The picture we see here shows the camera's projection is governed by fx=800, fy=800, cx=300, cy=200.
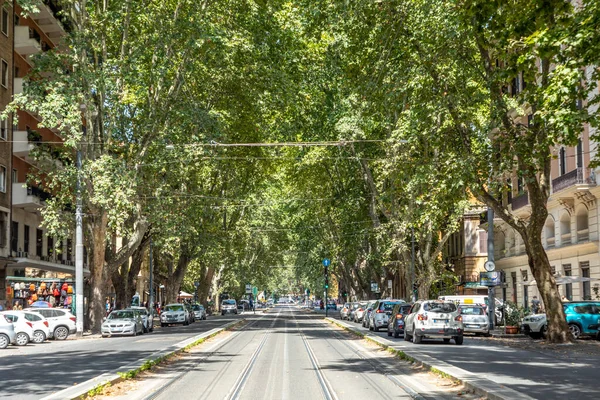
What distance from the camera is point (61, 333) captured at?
38.4m

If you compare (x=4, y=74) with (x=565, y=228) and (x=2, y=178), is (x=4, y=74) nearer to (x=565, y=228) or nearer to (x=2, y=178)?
(x=2, y=178)

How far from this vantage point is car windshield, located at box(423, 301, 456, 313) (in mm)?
29484

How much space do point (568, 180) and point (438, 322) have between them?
15.2 metres

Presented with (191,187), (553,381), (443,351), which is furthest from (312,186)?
(553,381)

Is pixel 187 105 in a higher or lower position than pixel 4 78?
lower

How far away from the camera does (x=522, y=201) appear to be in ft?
163

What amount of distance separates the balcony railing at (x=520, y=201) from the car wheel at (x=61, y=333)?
26.6 meters

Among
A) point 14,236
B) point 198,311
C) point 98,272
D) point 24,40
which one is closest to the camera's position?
point 98,272

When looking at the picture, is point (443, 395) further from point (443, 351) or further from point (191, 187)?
point (191, 187)

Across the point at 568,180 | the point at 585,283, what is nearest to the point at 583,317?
the point at 585,283

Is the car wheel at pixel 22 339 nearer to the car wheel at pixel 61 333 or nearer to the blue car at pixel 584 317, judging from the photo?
the car wheel at pixel 61 333

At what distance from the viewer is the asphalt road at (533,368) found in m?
14.2

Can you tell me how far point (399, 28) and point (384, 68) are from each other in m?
1.81

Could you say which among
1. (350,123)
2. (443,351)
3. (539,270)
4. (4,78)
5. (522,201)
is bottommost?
(443,351)
